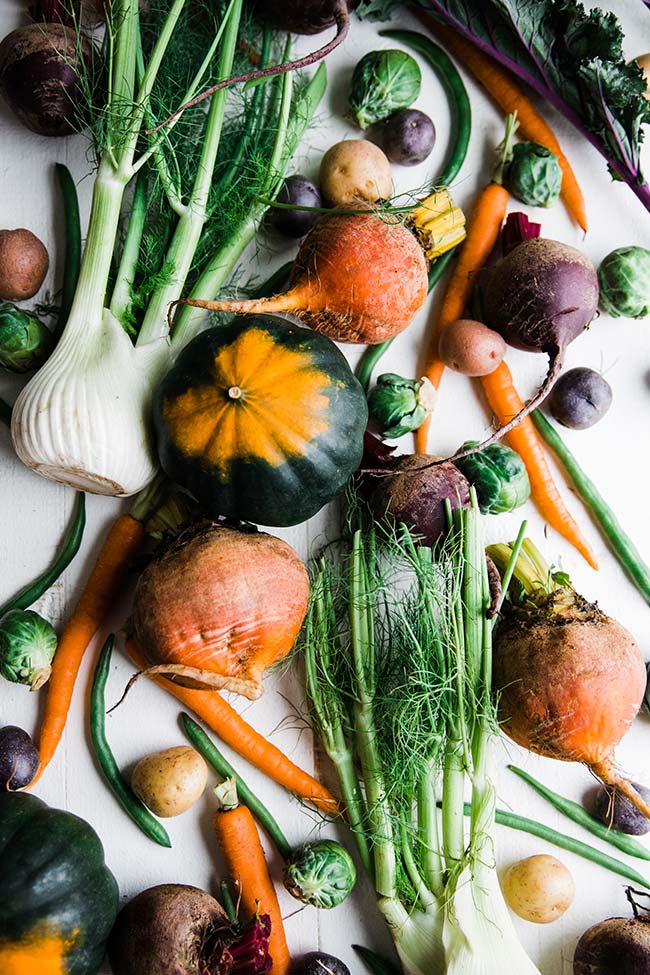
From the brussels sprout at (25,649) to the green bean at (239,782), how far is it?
0.31 metres

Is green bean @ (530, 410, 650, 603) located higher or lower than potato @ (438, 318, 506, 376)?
lower

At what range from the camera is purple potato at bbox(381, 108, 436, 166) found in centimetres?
203

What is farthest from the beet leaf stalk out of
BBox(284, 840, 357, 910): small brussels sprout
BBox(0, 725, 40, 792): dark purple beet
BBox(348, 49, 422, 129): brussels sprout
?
BBox(0, 725, 40, 792): dark purple beet

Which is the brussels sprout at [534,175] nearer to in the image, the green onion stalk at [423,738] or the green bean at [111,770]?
the green onion stalk at [423,738]

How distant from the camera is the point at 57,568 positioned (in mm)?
1911

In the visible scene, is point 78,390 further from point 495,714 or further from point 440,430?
point 495,714

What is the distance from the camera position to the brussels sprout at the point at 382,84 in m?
2.01

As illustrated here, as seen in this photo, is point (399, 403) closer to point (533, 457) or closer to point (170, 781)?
point (533, 457)

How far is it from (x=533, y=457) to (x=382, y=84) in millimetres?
893

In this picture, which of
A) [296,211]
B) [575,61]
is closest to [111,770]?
[296,211]

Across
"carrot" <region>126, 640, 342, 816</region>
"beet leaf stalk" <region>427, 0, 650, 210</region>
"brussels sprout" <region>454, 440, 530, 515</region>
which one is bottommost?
"carrot" <region>126, 640, 342, 816</region>

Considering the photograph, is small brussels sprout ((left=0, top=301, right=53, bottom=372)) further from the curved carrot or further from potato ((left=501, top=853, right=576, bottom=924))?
potato ((left=501, top=853, right=576, bottom=924))

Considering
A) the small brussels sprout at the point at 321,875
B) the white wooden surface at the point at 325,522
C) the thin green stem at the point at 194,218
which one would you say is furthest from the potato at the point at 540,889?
the thin green stem at the point at 194,218

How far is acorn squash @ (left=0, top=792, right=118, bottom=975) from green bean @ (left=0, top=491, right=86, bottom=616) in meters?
0.39
